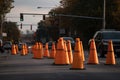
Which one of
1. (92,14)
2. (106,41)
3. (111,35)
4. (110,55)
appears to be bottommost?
(110,55)

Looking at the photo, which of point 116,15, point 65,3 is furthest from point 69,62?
point 65,3

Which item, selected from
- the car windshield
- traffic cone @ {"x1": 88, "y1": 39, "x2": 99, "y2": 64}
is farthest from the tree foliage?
traffic cone @ {"x1": 88, "y1": 39, "x2": 99, "y2": 64}

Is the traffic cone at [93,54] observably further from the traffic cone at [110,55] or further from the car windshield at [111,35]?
the car windshield at [111,35]

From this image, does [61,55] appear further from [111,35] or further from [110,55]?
[111,35]

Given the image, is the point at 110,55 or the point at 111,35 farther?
the point at 111,35

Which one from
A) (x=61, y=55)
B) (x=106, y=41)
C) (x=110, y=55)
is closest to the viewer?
(x=61, y=55)

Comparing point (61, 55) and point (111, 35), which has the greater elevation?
point (111, 35)

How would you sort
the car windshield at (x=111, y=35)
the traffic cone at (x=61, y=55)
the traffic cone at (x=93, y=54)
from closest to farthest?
1. the traffic cone at (x=61, y=55)
2. the traffic cone at (x=93, y=54)
3. the car windshield at (x=111, y=35)

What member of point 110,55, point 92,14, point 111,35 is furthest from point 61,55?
point 92,14

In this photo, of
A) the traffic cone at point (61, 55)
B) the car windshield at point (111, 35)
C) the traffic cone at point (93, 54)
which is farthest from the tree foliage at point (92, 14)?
the traffic cone at point (61, 55)

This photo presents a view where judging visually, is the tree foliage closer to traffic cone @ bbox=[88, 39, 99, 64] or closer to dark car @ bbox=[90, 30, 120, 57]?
dark car @ bbox=[90, 30, 120, 57]

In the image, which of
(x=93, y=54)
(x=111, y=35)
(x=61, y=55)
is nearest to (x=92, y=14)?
(x=111, y=35)

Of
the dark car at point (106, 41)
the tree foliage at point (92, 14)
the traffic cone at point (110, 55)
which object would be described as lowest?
the traffic cone at point (110, 55)

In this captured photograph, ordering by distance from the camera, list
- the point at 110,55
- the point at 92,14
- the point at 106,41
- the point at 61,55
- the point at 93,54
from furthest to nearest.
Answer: the point at 92,14 → the point at 106,41 → the point at 93,54 → the point at 110,55 → the point at 61,55
